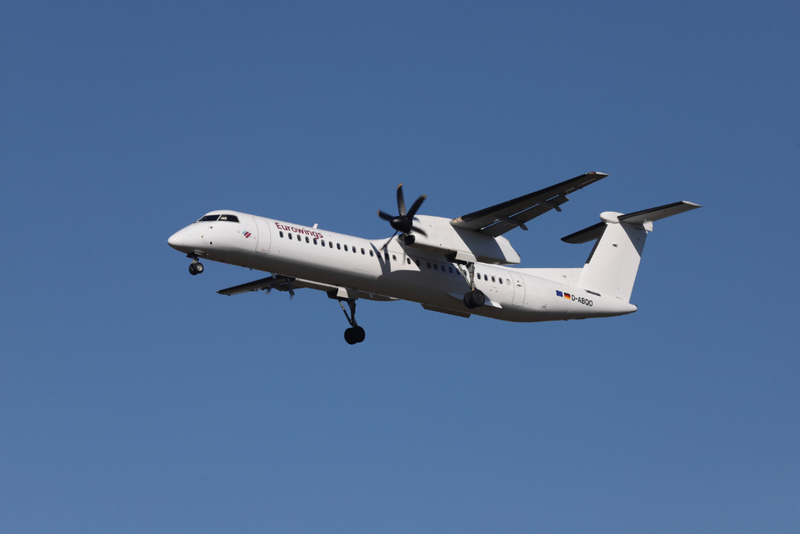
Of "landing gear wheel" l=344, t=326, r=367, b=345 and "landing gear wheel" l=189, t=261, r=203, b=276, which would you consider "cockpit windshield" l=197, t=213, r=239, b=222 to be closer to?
"landing gear wheel" l=189, t=261, r=203, b=276

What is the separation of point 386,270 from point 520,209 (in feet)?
14.0

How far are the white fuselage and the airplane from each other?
3 cm

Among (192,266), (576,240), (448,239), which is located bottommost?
(192,266)

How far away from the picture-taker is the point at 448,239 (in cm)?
2455

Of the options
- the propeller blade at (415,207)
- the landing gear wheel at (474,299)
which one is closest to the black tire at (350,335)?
the landing gear wheel at (474,299)

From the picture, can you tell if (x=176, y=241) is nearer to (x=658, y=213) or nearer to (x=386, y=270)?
(x=386, y=270)

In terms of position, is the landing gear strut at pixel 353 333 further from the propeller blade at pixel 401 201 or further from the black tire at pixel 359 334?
the propeller blade at pixel 401 201

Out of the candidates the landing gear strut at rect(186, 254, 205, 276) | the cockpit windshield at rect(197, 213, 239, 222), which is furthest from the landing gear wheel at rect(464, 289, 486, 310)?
the landing gear strut at rect(186, 254, 205, 276)

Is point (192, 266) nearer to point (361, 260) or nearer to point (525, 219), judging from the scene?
point (361, 260)

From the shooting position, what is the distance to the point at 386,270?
23484 millimetres

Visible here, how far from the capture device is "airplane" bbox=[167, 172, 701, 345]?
21.8m

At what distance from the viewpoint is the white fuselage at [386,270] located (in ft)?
70.6

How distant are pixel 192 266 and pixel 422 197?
667 centimetres

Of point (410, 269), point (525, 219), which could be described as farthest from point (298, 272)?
point (525, 219)
